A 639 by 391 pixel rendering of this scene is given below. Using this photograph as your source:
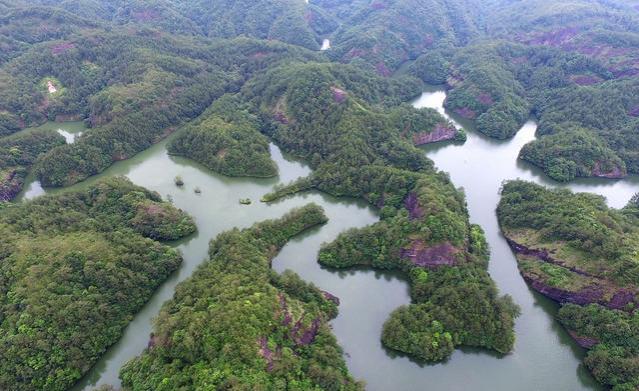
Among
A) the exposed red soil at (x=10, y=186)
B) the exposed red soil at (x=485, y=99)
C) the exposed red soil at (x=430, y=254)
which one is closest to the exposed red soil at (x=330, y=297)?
the exposed red soil at (x=430, y=254)

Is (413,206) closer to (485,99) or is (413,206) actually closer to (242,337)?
(242,337)

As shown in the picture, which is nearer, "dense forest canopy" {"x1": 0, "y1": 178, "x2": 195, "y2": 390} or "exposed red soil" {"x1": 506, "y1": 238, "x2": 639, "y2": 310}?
"dense forest canopy" {"x1": 0, "y1": 178, "x2": 195, "y2": 390}

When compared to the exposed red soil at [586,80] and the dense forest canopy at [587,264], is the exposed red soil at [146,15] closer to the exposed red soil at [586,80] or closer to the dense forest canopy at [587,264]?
the exposed red soil at [586,80]

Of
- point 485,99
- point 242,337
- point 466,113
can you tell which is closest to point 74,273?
point 242,337

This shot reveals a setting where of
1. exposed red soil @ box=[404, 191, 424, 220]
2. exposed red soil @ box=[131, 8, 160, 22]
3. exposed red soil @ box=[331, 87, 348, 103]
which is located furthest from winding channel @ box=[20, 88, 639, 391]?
exposed red soil @ box=[131, 8, 160, 22]

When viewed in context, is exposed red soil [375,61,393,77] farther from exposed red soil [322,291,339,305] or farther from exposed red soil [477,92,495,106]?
exposed red soil [322,291,339,305]

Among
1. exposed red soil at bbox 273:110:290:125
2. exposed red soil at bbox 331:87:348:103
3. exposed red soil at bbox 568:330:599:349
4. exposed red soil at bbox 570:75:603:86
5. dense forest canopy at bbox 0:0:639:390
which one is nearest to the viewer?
dense forest canopy at bbox 0:0:639:390

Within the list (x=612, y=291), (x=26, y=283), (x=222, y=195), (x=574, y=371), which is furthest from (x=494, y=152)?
(x=26, y=283)

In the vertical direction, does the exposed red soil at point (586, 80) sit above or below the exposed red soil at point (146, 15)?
above

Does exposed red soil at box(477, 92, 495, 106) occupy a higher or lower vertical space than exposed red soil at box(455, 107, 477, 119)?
higher
